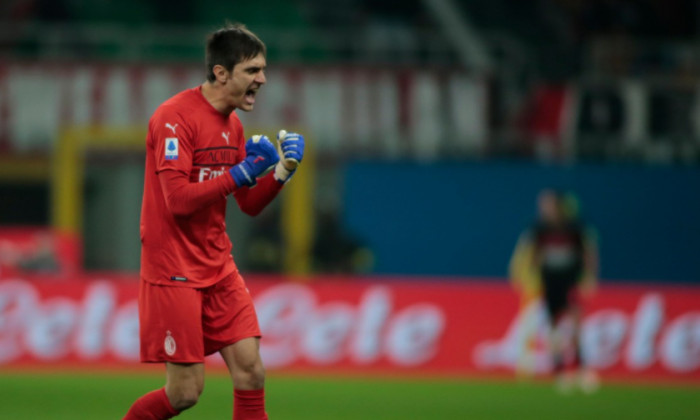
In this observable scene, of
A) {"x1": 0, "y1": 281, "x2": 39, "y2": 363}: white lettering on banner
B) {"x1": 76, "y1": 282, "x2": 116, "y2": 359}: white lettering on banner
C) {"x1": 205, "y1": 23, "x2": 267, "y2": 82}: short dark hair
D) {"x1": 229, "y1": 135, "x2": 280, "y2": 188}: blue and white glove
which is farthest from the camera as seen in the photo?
{"x1": 76, "y1": 282, "x2": 116, "y2": 359}: white lettering on banner

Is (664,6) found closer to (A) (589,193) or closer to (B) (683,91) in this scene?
(B) (683,91)

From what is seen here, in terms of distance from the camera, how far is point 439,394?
39.6 feet

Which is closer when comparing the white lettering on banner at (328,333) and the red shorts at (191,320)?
the red shorts at (191,320)

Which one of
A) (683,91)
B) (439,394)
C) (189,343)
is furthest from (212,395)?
(683,91)

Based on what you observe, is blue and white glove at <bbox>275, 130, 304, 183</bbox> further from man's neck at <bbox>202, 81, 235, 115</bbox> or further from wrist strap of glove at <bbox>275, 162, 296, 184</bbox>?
man's neck at <bbox>202, 81, 235, 115</bbox>

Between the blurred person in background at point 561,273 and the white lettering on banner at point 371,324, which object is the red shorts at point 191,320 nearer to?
the blurred person in background at point 561,273

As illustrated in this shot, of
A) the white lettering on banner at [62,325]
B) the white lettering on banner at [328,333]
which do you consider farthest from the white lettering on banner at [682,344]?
the white lettering on banner at [62,325]

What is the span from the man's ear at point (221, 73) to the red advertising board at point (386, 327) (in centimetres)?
830

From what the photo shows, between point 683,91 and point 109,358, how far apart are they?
9.02 metres

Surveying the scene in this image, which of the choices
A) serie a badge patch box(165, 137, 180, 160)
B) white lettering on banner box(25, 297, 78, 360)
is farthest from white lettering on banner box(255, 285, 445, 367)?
serie a badge patch box(165, 137, 180, 160)

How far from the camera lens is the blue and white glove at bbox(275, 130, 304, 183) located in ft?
19.5

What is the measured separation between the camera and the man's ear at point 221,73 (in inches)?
234

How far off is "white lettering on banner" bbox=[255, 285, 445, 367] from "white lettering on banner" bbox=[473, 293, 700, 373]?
75 cm

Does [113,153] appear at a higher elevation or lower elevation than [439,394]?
higher
